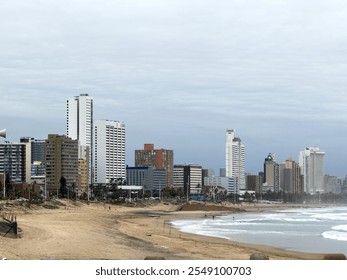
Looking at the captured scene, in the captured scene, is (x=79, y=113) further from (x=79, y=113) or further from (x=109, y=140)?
(x=109, y=140)

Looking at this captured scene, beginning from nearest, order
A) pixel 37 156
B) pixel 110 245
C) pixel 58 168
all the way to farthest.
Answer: pixel 110 245
pixel 58 168
pixel 37 156

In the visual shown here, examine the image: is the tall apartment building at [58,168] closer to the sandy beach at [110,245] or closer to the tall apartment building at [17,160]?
the tall apartment building at [17,160]

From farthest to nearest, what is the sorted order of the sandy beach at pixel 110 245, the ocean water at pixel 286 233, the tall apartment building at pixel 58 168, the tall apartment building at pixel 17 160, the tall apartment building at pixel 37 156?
1. the tall apartment building at pixel 37 156
2. the tall apartment building at pixel 17 160
3. the tall apartment building at pixel 58 168
4. the ocean water at pixel 286 233
5. the sandy beach at pixel 110 245

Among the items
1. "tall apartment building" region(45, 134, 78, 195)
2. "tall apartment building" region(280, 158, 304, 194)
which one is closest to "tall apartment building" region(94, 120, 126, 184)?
"tall apartment building" region(280, 158, 304, 194)

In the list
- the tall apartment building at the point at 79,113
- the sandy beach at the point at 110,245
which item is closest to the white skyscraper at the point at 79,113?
the tall apartment building at the point at 79,113

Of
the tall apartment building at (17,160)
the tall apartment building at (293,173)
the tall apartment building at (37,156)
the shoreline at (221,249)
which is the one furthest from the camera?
the tall apartment building at (37,156)

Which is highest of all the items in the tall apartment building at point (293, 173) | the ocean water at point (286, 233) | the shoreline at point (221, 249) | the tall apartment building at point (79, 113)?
the tall apartment building at point (79, 113)

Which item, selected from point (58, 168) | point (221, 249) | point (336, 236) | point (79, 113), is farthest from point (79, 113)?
point (58, 168)

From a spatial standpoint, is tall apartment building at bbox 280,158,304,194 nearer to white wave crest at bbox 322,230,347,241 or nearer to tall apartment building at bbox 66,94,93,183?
white wave crest at bbox 322,230,347,241
